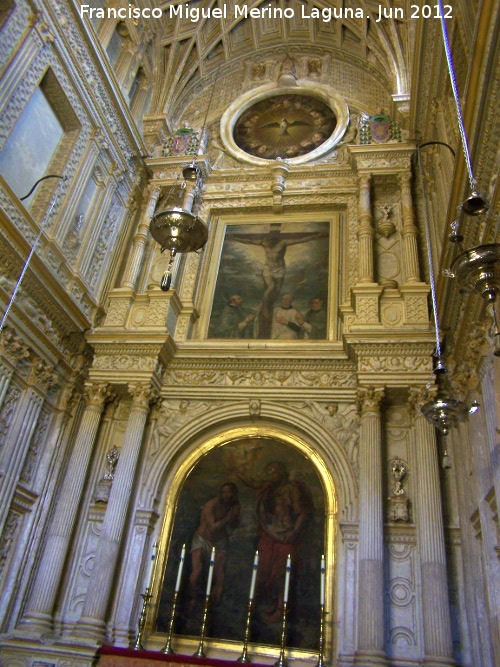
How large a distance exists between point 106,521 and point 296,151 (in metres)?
7.88

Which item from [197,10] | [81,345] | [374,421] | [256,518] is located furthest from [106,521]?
[197,10]

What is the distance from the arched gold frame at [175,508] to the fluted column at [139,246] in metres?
3.13

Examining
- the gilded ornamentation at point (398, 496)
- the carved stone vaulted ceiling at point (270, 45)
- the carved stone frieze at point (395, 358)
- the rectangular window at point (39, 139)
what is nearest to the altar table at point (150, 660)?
the gilded ornamentation at point (398, 496)

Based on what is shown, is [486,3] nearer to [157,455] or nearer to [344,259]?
[344,259]

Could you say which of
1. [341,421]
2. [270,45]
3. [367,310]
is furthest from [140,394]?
[270,45]

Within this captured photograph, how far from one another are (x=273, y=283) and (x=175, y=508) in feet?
13.4

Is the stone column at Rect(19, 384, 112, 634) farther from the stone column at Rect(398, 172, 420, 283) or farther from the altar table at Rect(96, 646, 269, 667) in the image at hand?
the stone column at Rect(398, 172, 420, 283)

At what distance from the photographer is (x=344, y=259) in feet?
33.0

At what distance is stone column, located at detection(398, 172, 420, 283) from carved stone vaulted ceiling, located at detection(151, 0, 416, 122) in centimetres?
263

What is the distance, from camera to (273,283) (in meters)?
10.1

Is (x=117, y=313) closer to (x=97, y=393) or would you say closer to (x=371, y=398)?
(x=97, y=393)

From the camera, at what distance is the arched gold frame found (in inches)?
278

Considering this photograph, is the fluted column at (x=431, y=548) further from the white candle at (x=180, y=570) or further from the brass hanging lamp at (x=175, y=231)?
the brass hanging lamp at (x=175, y=231)

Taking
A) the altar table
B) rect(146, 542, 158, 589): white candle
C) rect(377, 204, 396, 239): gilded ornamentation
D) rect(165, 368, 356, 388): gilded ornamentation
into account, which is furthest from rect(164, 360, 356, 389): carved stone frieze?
the altar table
